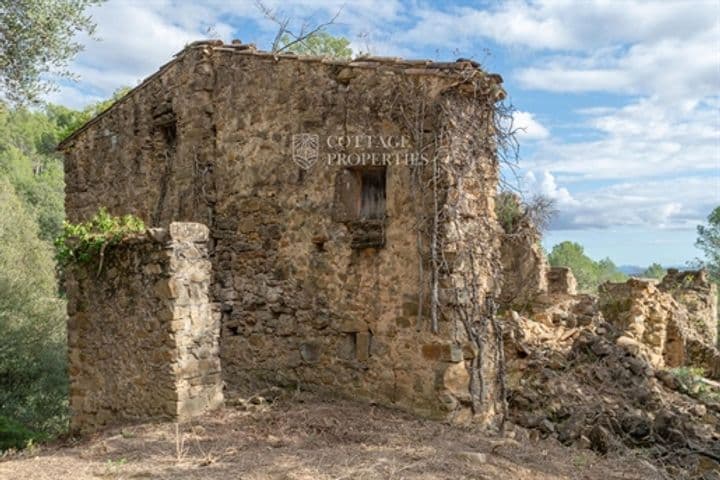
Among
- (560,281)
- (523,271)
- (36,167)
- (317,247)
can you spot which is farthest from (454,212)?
(36,167)

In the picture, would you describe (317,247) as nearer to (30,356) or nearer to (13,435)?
(13,435)

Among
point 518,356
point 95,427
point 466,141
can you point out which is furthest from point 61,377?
point 466,141

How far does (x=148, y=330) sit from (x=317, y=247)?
2624 millimetres

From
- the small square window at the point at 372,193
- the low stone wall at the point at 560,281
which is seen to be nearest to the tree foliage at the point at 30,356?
the small square window at the point at 372,193

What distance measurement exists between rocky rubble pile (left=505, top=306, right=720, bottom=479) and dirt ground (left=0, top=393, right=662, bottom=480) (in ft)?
2.30

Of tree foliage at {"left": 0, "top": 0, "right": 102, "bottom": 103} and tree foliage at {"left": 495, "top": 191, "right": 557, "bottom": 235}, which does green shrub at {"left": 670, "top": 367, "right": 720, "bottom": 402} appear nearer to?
tree foliage at {"left": 495, "top": 191, "right": 557, "bottom": 235}

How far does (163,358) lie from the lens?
7395mm

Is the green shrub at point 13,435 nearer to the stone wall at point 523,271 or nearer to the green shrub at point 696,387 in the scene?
the stone wall at point 523,271

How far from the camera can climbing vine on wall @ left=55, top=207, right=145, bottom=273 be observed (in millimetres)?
8031

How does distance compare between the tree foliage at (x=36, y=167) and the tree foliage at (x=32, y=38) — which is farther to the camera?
the tree foliage at (x=36, y=167)

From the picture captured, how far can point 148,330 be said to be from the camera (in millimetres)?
7578

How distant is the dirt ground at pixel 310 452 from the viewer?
5.71 metres

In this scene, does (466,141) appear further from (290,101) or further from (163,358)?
(163,358)

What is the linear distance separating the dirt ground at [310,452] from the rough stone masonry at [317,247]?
506mm
